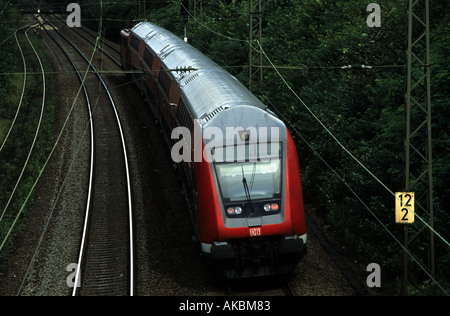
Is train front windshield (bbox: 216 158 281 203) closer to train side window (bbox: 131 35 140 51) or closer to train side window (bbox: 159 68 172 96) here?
train side window (bbox: 159 68 172 96)

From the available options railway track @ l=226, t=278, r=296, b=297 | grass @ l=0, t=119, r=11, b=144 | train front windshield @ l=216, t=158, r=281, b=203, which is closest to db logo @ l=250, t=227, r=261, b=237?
train front windshield @ l=216, t=158, r=281, b=203

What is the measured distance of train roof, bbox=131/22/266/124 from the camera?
14.7 meters

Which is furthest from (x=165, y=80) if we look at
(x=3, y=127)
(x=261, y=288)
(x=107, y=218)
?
(x=3, y=127)

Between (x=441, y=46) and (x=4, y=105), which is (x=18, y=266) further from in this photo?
(x=4, y=105)

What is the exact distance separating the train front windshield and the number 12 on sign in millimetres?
2739

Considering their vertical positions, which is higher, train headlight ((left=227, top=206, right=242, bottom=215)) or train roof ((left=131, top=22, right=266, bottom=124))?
train roof ((left=131, top=22, right=266, bottom=124))

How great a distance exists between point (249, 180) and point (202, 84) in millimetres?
5042

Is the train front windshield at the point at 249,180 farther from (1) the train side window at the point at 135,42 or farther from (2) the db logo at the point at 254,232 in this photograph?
(1) the train side window at the point at 135,42

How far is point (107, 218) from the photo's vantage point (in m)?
17.7

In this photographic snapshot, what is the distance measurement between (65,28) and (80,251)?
5113 centimetres

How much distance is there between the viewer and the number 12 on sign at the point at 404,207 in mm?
12156

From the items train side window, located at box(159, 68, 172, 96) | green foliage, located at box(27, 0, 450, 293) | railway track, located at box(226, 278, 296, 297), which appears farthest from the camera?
train side window, located at box(159, 68, 172, 96)

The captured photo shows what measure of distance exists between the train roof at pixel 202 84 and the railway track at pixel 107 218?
4.37 metres

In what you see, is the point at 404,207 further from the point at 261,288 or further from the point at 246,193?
the point at 261,288
